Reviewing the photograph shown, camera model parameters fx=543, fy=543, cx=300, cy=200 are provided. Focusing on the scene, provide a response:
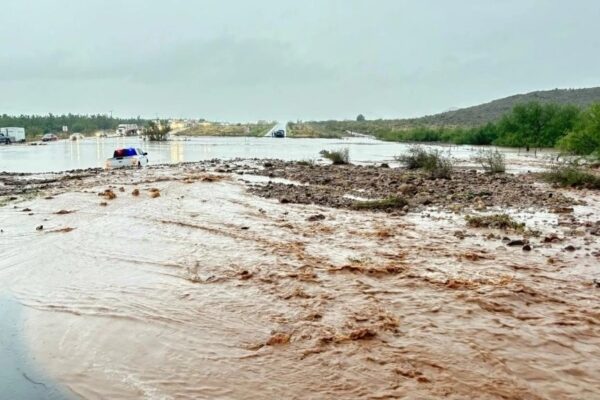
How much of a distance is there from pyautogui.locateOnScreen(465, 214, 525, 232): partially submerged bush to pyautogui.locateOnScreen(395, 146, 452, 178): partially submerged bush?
41.3 feet

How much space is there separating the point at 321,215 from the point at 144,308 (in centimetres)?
819

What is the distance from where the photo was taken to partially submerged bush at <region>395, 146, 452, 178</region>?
26.7m

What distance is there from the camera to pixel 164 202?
20.2 metres

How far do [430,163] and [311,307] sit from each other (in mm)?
22587

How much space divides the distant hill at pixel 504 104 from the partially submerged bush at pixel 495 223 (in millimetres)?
103691

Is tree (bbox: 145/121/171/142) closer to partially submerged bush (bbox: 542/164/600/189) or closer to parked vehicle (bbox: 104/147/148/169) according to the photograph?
parked vehicle (bbox: 104/147/148/169)

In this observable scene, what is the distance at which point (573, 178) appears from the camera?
22.5 m

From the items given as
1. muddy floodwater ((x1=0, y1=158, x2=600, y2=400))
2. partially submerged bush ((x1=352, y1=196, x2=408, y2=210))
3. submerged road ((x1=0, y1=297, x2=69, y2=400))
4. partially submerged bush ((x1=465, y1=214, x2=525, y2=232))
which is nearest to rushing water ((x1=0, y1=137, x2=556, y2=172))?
partially submerged bush ((x1=352, y1=196, x2=408, y2=210))

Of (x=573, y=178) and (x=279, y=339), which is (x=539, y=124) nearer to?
(x=573, y=178)

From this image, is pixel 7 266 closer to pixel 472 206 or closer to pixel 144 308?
pixel 144 308

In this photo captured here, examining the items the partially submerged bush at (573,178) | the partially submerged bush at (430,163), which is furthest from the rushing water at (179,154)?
the partially submerged bush at (573,178)

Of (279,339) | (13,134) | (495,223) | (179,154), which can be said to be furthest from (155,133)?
(279,339)

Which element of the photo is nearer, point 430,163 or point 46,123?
point 430,163

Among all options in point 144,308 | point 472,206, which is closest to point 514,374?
point 144,308
